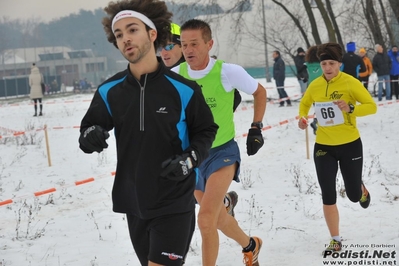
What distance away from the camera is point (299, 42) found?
34344mm

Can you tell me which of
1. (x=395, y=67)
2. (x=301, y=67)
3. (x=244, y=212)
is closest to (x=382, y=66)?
(x=395, y=67)

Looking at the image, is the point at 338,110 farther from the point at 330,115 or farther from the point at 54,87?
the point at 54,87

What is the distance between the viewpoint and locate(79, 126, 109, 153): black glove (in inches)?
131

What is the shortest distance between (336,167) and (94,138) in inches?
117

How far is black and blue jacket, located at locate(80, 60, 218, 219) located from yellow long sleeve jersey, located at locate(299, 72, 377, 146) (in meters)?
2.40

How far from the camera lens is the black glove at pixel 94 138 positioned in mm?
3340

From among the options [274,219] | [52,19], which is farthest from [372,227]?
[52,19]

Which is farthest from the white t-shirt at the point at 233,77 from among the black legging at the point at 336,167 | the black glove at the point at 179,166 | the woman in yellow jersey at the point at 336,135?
the black glove at the point at 179,166

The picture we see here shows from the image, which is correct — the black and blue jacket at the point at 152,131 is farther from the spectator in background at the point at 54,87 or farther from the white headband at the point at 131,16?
the spectator in background at the point at 54,87

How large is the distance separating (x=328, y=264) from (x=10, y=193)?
5.47 m

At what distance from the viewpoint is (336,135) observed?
5695mm

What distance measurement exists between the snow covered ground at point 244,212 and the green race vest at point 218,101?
4.38 feet

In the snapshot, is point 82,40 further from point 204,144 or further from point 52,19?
point 204,144

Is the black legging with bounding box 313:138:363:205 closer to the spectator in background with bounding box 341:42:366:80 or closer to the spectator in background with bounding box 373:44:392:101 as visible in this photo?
the spectator in background with bounding box 341:42:366:80
